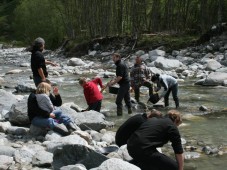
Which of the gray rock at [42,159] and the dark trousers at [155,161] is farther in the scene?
the gray rock at [42,159]

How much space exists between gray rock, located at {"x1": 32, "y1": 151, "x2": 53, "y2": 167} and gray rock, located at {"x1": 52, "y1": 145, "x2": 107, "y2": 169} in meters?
0.24

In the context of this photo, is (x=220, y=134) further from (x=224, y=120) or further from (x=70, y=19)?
(x=70, y=19)

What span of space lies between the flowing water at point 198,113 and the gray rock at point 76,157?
1.79m

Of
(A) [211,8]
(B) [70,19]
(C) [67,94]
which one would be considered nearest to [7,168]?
(C) [67,94]

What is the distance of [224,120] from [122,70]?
3.14 metres

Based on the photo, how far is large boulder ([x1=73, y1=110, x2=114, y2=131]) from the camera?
34.1 feet

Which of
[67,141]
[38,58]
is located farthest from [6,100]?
[67,141]

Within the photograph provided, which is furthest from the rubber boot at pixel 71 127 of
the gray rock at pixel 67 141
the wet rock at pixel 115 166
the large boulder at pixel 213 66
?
the large boulder at pixel 213 66

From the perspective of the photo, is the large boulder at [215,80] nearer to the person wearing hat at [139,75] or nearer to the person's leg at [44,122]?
the person wearing hat at [139,75]

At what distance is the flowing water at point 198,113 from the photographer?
8.11 metres

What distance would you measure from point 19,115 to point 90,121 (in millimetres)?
1705

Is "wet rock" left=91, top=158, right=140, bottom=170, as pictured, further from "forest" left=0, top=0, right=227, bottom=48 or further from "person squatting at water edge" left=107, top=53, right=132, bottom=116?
"forest" left=0, top=0, right=227, bottom=48

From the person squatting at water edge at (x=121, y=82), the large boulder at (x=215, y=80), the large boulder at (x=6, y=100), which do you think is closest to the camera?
the person squatting at water edge at (x=121, y=82)

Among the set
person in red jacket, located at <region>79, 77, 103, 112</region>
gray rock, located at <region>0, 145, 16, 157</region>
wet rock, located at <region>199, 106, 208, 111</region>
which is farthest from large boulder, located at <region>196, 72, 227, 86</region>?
gray rock, located at <region>0, 145, 16, 157</region>
